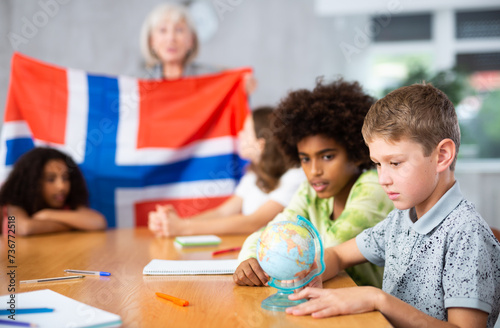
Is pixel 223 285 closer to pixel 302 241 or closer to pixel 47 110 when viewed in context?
pixel 302 241

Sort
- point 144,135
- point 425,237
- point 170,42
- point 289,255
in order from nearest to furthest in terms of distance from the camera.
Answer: point 289,255, point 425,237, point 144,135, point 170,42

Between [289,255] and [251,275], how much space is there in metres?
0.24

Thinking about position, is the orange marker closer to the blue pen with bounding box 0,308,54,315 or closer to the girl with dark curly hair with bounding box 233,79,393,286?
the blue pen with bounding box 0,308,54,315

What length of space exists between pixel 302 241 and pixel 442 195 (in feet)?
1.16

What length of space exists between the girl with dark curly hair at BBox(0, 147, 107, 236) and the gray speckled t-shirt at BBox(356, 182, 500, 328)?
163cm

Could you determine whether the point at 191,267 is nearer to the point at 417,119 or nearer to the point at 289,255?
the point at 289,255

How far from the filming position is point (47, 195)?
2.54 m

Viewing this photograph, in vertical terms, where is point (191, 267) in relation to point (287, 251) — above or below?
below

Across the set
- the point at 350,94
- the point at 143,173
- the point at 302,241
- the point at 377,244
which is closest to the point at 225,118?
the point at 143,173

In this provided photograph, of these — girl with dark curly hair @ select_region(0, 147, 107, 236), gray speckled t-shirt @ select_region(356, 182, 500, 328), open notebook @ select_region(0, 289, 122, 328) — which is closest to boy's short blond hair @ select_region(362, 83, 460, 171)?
gray speckled t-shirt @ select_region(356, 182, 500, 328)

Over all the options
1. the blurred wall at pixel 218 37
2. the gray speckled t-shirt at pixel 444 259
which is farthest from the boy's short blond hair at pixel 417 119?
the blurred wall at pixel 218 37

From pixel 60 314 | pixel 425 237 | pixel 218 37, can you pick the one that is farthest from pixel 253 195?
pixel 218 37

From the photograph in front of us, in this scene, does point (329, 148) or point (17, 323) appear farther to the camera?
point (329, 148)

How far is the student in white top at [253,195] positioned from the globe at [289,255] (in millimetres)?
1012
